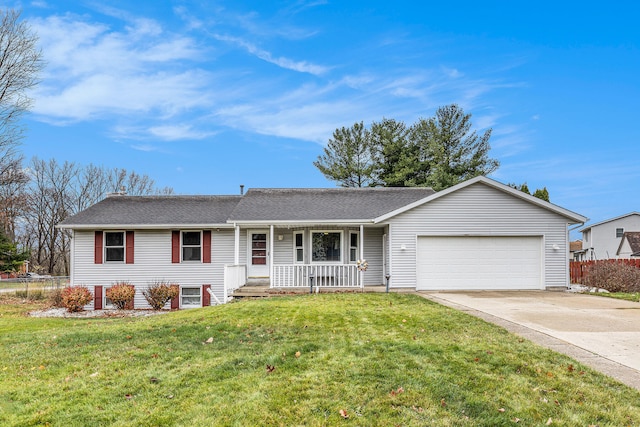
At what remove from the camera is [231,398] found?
14.8ft

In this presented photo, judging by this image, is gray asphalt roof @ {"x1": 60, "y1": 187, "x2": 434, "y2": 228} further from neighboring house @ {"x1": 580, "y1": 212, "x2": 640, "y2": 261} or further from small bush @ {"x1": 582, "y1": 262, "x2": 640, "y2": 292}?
neighboring house @ {"x1": 580, "y1": 212, "x2": 640, "y2": 261}

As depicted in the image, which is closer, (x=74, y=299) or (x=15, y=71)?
(x=74, y=299)

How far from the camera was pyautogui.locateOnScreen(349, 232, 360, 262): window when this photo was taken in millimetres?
17141

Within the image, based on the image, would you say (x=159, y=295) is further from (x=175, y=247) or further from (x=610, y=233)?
(x=610, y=233)

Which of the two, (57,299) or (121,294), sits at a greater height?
(121,294)

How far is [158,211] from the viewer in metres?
19.1

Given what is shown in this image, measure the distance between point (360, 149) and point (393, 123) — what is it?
3512 millimetres

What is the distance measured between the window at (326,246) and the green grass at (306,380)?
354 inches

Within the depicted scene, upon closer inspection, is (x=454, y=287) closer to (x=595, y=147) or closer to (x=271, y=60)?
(x=595, y=147)

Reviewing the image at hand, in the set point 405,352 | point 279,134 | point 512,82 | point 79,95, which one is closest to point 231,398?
point 405,352

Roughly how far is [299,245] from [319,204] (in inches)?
77.8

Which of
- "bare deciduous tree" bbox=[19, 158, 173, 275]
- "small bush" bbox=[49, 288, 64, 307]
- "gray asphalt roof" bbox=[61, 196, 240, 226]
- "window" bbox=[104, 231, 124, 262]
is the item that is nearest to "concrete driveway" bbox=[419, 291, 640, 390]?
"gray asphalt roof" bbox=[61, 196, 240, 226]

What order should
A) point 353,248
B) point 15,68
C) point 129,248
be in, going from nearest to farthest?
point 353,248 < point 129,248 < point 15,68

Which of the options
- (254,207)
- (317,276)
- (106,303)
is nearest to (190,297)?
(106,303)
